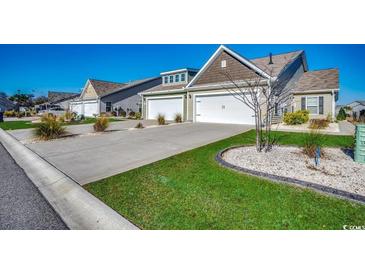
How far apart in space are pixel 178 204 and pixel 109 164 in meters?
3.29

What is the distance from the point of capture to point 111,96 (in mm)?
30047

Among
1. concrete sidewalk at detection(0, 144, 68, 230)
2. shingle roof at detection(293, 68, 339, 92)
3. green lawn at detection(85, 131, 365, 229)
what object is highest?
shingle roof at detection(293, 68, 339, 92)

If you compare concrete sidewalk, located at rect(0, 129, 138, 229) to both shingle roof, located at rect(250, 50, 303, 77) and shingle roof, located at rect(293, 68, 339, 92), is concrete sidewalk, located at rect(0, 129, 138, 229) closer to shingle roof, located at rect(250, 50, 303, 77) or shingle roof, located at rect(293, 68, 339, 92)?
shingle roof, located at rect(250, 50, 303, 77)

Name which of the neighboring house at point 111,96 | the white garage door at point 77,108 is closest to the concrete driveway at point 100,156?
the neighboring house at point 111,96

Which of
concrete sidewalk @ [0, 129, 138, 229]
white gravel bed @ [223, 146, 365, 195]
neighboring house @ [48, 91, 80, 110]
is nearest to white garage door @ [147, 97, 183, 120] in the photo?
white gravel bed @ [223, 146, 365, 195]

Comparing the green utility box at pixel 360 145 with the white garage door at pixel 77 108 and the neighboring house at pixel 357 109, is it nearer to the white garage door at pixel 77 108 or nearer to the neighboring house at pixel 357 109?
the neighboring house at pixel 357 109

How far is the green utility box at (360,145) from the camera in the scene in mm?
5590

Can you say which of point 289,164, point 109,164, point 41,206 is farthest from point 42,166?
point 289,164

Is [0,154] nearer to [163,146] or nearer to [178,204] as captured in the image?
[163,146]

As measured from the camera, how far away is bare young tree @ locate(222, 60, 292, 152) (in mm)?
6983

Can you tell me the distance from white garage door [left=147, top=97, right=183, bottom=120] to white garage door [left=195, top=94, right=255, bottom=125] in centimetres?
255

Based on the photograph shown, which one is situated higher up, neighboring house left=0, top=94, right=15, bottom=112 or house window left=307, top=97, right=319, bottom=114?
neighboring house left=0, top=94, right=15, bottom=112

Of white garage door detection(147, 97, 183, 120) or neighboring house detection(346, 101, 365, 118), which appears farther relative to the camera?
neighboring house detection(346, 101, 365, 118)
